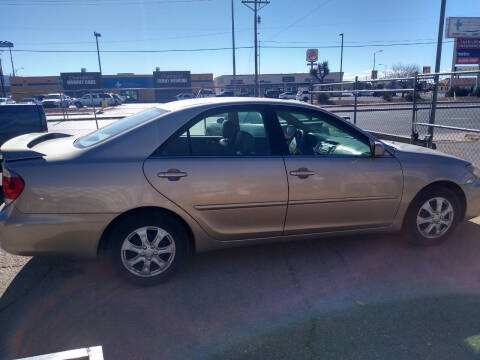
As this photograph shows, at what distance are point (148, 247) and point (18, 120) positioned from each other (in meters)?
5.79

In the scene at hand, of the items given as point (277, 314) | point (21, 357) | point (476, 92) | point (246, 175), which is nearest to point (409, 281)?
point (277, 314)

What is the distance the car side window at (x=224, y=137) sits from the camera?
3314 millimetres

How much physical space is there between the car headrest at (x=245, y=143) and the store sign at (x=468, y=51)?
48937 millimetres

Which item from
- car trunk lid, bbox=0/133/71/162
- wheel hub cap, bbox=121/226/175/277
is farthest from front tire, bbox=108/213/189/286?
car trunk lid, bbox=0/133/71/162

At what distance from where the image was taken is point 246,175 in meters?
3.36

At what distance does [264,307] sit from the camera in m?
3.08

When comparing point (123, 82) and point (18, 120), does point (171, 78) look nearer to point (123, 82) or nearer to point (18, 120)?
point (123, 82)

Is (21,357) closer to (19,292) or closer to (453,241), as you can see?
(19,292)

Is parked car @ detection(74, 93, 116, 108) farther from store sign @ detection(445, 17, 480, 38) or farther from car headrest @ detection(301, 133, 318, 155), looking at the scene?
store sign @ detection(445, 17, 480, 38)

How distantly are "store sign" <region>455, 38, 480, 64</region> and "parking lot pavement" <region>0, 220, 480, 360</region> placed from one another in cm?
4800

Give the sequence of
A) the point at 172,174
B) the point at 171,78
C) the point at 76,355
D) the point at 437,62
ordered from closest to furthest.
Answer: the point at 76,355 < the point at 172,174 < the point at 437,62 < the point at 171,78

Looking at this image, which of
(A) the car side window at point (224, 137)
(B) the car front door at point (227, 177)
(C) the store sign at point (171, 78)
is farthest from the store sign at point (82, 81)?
(B) the car front door at point (227, 177)

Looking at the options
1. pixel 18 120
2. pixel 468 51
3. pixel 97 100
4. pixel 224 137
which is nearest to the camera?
pixel 224 137

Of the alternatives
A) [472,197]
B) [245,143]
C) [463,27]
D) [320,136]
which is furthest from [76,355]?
[463,27]
